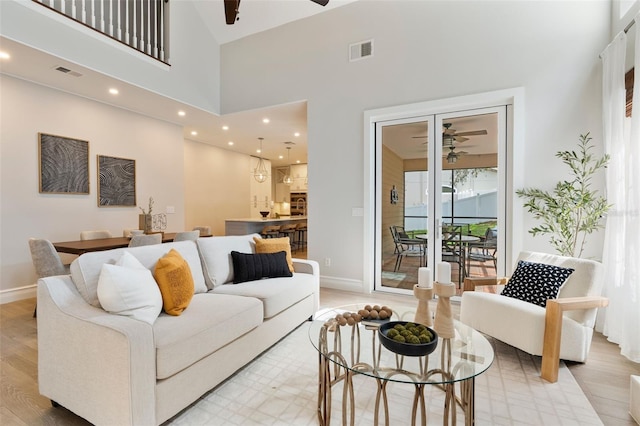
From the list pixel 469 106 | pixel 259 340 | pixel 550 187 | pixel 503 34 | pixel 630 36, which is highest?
pixel 503 34

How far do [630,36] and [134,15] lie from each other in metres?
5.89

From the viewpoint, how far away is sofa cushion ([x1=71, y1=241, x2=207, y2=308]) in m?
1.73

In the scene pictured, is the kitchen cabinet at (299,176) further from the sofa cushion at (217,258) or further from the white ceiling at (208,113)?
the sofa cushion at (217,258)

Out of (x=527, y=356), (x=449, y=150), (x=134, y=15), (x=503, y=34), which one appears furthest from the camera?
(x=134, y=15)

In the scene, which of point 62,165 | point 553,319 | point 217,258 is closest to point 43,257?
point 217,258

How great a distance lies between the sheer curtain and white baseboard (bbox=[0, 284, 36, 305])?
6.56 meters

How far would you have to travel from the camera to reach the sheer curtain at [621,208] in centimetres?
236

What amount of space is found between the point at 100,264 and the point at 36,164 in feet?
11.6

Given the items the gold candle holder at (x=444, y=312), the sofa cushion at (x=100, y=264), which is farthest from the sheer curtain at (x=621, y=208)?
the sofa cushion at (x=100, y=264)

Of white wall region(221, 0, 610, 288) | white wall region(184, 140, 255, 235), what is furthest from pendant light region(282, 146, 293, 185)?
white wall region(221, 0, 610, 288)

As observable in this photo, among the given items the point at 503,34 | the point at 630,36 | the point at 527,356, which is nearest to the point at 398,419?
the point at 527,356

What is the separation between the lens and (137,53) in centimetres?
428

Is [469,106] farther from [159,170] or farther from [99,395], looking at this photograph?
[159,170]

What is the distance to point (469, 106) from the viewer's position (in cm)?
371
